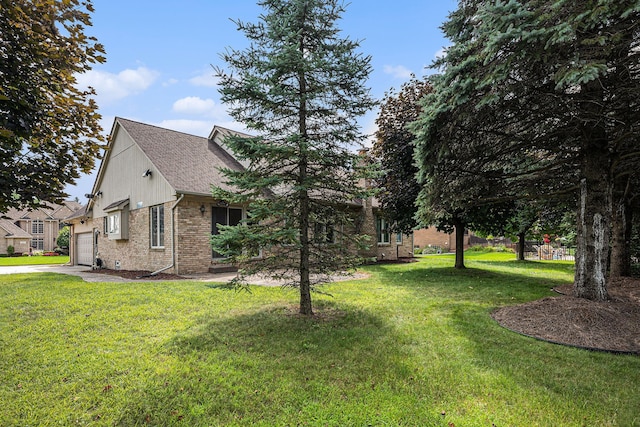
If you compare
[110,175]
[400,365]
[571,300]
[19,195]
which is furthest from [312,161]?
[110,175]

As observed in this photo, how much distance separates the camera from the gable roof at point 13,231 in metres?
37.3

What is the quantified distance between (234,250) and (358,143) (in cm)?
297

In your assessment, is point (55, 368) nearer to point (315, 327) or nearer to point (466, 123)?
point (315, 327)

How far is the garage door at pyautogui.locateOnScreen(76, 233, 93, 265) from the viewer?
1985 cm

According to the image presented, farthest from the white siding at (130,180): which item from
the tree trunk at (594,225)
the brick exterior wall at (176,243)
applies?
the tree trunk at (594,225)

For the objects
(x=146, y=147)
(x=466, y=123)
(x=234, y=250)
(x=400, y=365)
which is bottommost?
(x=400, y=365)

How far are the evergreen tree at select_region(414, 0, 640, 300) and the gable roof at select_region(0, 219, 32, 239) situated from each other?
157ft

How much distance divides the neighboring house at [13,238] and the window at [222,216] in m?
38.6

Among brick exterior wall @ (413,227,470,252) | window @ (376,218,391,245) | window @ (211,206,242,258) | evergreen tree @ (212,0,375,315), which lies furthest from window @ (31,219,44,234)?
evergreen tree @ (212,0,375,315)

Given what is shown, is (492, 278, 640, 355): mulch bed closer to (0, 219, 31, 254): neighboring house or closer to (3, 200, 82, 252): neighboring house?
(0, 219, 31, 254): neighboring house

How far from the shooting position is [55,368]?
3959mm

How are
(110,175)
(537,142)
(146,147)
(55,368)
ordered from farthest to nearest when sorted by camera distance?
1. (110,175)
2. (146,147)
3. (537,142)
4. (55,368)

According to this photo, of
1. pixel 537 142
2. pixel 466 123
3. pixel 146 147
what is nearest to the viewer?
pixel 466 123

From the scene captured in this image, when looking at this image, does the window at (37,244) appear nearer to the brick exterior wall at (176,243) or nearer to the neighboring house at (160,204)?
the neighboring house at (160,204)
